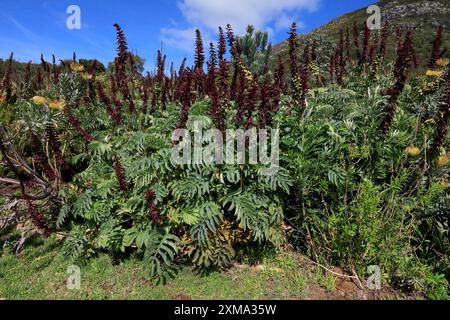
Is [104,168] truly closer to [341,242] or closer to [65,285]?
[65,285]

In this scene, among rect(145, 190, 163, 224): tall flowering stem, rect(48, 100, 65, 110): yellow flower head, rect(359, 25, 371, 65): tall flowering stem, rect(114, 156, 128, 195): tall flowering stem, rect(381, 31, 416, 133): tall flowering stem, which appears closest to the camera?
rect(145, 190, 163, 224): tall flowering stem

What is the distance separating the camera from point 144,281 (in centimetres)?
361

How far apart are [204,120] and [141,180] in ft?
2.95

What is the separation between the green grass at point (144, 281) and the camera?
3.41 m

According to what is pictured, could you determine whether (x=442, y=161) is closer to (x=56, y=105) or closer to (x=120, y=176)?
(x=120, y=176)

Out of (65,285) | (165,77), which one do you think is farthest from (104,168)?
(165,77)

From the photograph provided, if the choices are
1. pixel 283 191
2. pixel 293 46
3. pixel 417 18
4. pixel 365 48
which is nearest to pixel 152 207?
pixel 283 191

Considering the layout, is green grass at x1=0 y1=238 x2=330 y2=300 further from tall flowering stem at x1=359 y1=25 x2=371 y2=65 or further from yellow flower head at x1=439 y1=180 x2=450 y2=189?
tall flowering stem at x1=359 y1=25 x2=371 y2=65

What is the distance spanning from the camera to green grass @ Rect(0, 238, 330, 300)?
11.2 ft

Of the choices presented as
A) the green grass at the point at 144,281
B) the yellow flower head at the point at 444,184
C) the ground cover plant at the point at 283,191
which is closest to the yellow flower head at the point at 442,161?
the ground cover plant at the point at 283,191

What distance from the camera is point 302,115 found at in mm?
4004

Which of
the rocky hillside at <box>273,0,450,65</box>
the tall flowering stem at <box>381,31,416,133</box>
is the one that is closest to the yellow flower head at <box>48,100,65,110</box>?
the tall flowering stem at <box>381,31,416,133</box>

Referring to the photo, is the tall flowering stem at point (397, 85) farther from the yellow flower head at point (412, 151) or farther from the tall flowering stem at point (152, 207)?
the tall flowering stem at point (152, 207)

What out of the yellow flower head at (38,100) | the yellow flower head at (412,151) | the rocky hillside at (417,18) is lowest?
the yellow flower head at (412,151)
